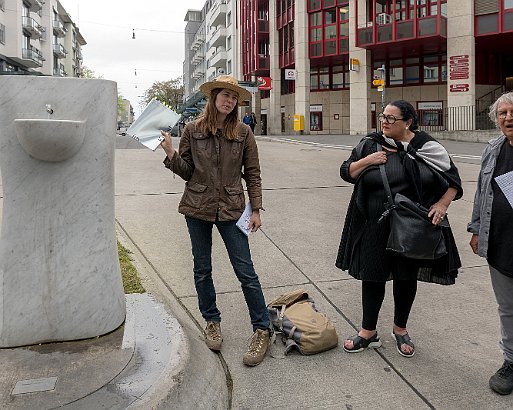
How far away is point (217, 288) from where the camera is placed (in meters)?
4.61

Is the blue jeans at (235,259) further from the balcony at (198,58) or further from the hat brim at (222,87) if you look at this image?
the balcony at (198,58)

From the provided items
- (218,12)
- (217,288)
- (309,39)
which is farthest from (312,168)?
(218,12)

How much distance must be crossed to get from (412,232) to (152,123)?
70.4 inches

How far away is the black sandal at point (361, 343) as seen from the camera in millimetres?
3410

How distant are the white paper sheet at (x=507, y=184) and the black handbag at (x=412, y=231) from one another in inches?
17.0

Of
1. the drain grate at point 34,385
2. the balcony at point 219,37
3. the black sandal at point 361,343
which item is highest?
the balcony at point 219,37

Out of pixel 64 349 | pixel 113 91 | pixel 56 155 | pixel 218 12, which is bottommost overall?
pixel 64 349

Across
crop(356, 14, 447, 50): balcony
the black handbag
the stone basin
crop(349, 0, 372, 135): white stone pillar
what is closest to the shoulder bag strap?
the black handbag

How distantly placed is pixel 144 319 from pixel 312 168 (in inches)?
377

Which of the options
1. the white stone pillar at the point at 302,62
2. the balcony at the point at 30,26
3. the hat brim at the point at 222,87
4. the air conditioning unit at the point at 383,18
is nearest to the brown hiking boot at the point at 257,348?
the hat brim at the point at 222,87

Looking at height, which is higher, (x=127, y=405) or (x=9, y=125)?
(x=9, y=125)

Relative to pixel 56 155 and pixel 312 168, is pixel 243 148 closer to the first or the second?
pixel 56 155

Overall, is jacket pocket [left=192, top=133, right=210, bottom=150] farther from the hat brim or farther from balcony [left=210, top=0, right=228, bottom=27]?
balcony [left=210, top=0, right=228, bottom=27]

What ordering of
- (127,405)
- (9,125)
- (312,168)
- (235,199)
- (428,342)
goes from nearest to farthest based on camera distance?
(127,405) < (9,125) < (235,199) < (428,342) < (312,168)
